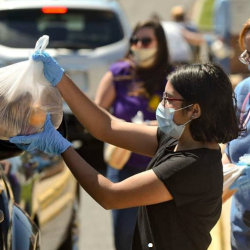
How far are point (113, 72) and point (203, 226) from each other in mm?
2342

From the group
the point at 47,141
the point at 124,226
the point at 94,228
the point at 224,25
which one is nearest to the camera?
the point at 47,141

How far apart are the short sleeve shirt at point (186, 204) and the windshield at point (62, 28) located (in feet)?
20.8

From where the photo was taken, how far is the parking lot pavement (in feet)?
23.0

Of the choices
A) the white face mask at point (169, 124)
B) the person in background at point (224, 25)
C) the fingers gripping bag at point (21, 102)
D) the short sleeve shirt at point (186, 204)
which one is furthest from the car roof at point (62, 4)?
the short sleeve shirt at point (186, 204)

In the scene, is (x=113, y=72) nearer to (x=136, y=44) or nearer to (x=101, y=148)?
(x=136, y=44)

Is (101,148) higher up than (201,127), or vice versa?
(201,127)

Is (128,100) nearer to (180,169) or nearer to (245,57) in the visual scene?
(245,57)

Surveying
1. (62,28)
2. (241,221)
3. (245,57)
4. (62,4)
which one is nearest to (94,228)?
(62,28)

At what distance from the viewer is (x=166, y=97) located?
11.4ft

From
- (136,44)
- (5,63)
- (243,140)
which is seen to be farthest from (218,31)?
(243,140)

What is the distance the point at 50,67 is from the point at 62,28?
6348 mm

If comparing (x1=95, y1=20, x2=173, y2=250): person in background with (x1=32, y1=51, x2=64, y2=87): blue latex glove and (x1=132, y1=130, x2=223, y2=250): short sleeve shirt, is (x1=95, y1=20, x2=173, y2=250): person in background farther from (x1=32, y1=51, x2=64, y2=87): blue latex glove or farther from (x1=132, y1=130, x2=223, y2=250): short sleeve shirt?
(x1=132, y1=130, x2=223, y2=250): short sleeve shirt

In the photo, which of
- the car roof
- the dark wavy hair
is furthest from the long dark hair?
the car roof

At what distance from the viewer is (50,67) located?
3.59m
